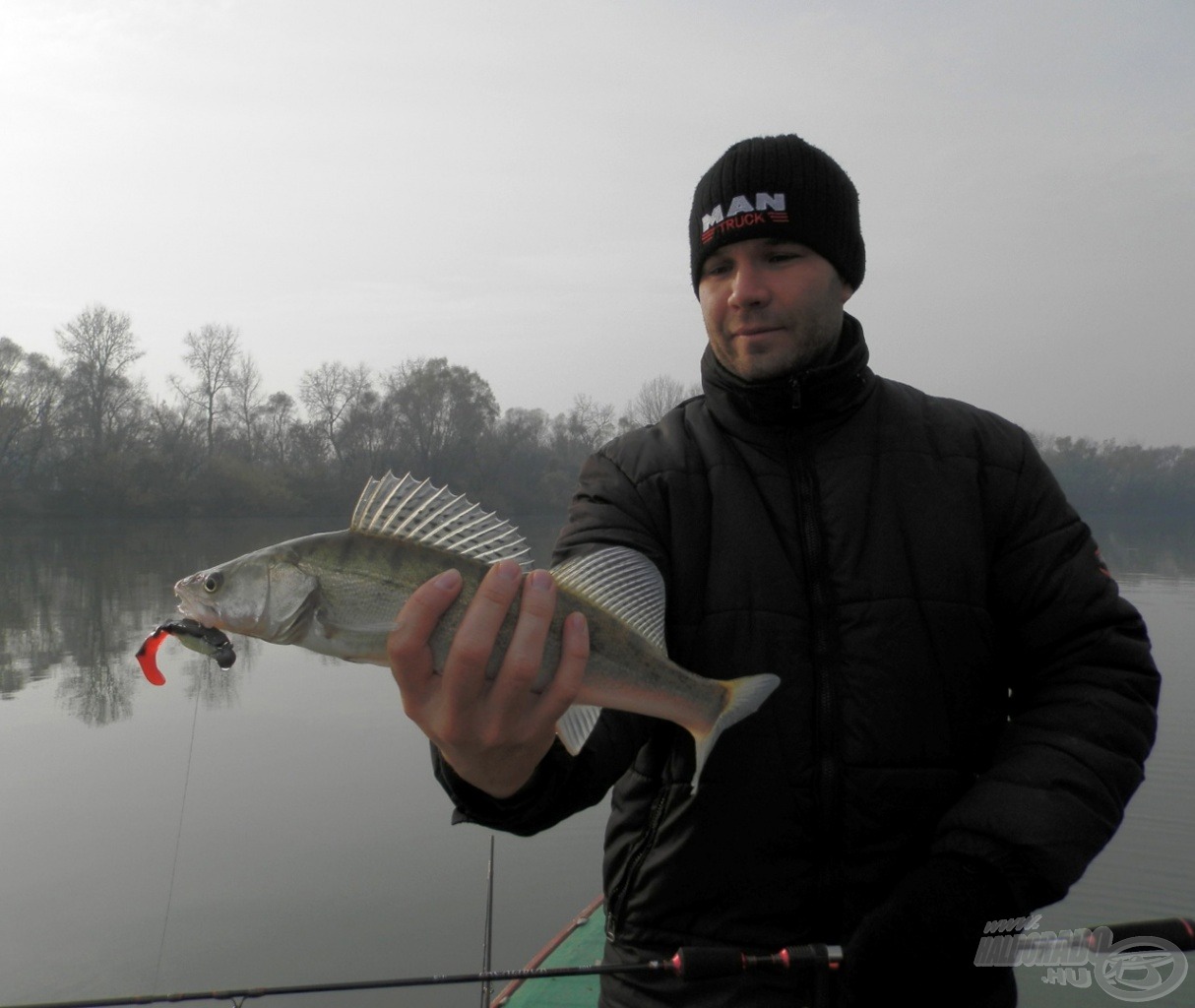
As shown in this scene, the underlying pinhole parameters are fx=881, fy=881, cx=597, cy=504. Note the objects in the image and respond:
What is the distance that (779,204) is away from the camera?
10.0 feet

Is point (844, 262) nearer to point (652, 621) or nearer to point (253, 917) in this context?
point (652, 621)

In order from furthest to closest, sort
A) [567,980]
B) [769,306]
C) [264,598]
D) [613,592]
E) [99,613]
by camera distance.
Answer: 1. [99,613]
2. [567,980]
3. [769,306]
4. [613,592]
5. [264,598]

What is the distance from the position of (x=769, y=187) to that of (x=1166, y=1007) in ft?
18.6

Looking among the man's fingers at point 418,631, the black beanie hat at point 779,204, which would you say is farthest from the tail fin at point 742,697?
the black beanie hat at point 779,204

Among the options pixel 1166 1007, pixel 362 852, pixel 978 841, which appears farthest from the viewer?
pixel 362 852

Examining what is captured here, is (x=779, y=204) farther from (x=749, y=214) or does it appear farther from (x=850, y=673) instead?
(x=850, y=673)

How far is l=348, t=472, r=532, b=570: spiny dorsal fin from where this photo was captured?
247 centimetres

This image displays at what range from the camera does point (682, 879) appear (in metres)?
2.47

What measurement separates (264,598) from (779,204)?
2.11 metres

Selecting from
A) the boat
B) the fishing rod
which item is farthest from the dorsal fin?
the boat

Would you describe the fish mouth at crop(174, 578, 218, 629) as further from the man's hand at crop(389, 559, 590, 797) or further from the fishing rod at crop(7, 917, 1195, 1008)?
the fishing rod at crop(7, 917, 1195, 1008)

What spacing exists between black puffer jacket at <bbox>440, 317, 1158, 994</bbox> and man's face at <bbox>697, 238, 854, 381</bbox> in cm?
14

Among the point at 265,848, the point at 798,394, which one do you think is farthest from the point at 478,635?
the point at 265,848

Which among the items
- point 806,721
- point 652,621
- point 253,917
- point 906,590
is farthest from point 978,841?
point 253,917
